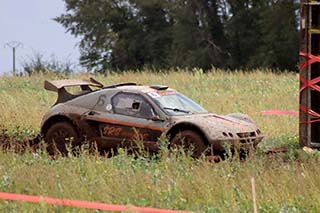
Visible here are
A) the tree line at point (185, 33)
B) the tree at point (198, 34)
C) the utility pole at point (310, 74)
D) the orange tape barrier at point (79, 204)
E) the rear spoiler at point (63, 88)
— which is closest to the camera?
the orange tape barrier at point (79, 204)

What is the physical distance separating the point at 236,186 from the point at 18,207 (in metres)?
2.56

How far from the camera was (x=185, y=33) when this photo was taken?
6031cm

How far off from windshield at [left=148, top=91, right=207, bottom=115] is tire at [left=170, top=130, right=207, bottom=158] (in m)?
0.73

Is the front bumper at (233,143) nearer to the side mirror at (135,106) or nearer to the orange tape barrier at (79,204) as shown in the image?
the side mirror at (135,106)

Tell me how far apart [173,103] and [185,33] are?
46.7 metres

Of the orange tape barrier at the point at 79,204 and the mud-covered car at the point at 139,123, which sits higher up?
the mud-covered car at the point at 139,123

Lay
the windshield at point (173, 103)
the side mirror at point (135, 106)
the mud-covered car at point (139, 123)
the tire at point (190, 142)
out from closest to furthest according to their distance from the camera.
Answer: the tire at point (190, 142) < the mud-covered car at point (139, 123) < the windshield at point (173, 103) < the side mirror at point (135, 106)

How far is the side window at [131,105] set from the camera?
13639mm

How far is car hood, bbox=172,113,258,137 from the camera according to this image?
1283 cm

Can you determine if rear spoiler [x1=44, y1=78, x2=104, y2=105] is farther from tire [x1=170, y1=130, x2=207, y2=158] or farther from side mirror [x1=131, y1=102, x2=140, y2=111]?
tire [x1=170, y1=130, x2=207, y2=158]

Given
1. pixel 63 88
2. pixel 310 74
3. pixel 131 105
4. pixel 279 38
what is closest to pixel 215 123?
pixel 131 105

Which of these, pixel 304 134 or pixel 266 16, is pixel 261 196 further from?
pixel 266 16

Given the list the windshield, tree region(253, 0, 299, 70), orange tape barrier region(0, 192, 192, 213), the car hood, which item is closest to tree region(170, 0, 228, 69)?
tree region(253, 0, 299, 70)

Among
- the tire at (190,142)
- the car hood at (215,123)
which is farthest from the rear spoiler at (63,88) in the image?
Answer: the tire at (190,142)
